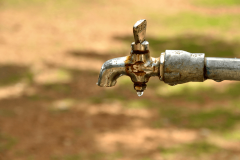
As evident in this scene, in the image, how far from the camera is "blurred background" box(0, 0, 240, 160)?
4.43 m

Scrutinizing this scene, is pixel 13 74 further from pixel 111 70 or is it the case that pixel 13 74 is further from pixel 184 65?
pixel 184 65

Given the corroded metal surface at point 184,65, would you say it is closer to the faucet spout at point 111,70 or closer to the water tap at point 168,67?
the water tap at point 168,67

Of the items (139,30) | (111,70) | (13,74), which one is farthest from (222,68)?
(13,74)

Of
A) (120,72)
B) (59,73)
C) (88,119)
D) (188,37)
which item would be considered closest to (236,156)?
(88,119)

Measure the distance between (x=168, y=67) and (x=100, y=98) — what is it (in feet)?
14.5

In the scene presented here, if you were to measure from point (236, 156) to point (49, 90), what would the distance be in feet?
10.7

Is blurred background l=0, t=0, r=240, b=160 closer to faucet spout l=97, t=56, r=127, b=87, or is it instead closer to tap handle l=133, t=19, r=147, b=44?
faucet spout l=97, t=56, r=127, b=87

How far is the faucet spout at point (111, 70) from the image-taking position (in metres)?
1.39

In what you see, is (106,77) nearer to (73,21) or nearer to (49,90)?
(49,90)

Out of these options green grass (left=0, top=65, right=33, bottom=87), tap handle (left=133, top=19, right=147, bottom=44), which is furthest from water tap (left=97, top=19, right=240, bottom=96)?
green grass (left=0, top=65, right=33, bottom=87)

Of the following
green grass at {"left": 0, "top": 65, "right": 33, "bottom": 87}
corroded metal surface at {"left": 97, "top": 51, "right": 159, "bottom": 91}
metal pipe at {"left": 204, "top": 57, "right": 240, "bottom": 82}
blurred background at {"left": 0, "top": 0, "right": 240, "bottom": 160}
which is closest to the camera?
metal pipe at {"left": 204, "top": 57, "right": 240, "bottom": 82}

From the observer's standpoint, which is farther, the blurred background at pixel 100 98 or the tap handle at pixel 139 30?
the blurred background at pixel 100 98

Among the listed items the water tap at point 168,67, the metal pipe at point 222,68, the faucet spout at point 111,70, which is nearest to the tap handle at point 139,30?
the water tap at point 168,67

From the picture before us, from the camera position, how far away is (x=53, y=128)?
487 centimetres
